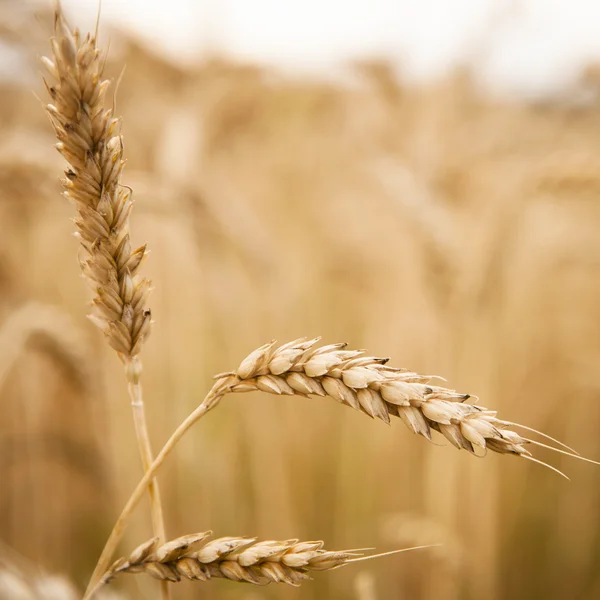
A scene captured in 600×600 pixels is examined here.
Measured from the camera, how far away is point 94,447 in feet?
4.15

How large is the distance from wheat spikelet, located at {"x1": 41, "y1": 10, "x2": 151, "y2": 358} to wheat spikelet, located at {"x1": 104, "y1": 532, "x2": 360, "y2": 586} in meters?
0.14

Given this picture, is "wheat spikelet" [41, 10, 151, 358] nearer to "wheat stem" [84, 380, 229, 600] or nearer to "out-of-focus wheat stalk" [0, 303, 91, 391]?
"wheat stem" [84, 380, 229, 600]

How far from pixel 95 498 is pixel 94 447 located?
0.73 feet

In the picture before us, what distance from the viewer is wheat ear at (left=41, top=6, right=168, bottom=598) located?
1.01ft

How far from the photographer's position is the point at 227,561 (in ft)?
1.13

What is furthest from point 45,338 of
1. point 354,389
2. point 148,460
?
point 354,389

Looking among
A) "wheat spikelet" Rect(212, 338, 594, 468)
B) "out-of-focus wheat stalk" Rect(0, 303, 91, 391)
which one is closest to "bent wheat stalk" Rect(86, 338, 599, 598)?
"wheat spikelet" Rect(212, 338, 594, 468)

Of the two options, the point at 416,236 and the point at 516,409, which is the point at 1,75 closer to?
A: the point at 416,236

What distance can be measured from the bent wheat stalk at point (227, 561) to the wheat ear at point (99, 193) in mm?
21

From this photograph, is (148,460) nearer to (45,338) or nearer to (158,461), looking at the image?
(158,461)

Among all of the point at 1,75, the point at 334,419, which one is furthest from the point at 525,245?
the point at 1,75

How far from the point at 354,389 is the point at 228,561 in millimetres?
142

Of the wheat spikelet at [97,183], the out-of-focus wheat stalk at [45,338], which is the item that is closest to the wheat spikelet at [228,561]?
the wheat spikelet at [97,183]

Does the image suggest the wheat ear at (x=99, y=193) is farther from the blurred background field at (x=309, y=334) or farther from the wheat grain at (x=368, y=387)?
the blurred background field at (x=309, y=334)
